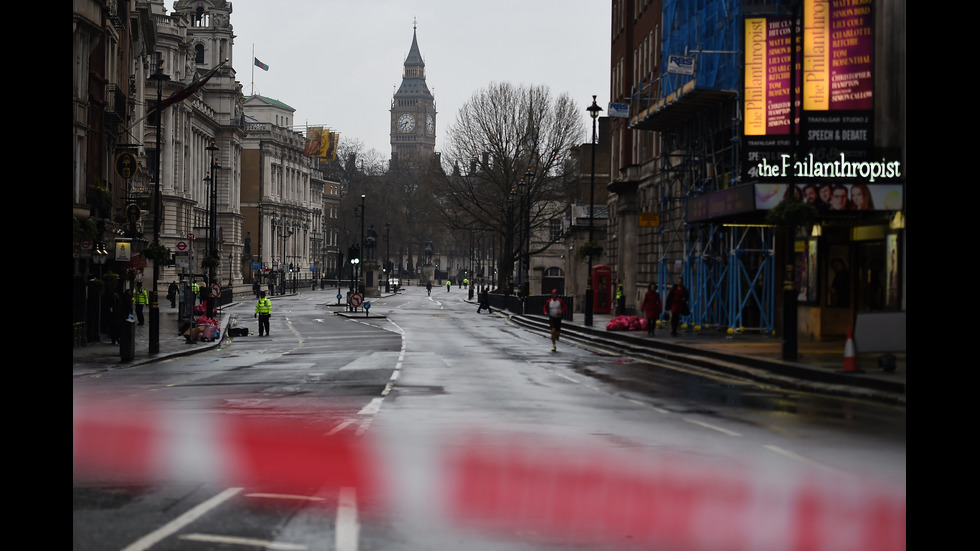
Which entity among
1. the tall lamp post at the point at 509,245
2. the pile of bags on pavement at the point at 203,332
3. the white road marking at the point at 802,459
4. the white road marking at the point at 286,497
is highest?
the tall lamp post at the point at 509,245

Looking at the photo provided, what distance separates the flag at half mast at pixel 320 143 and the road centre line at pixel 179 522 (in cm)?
17481

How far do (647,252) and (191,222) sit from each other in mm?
77143

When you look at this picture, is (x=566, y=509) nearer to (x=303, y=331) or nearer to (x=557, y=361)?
(x=557, y=361)

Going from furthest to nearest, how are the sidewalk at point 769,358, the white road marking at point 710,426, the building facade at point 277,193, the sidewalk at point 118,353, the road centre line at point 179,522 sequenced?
the building facade at point 277,193, the sidewalk at point 118,353, the sidewalk at point 769,358, the white road marking at point 710,426, the road centre line at point 179,522

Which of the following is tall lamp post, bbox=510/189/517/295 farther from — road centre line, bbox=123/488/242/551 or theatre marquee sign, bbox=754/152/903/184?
road centre line, bbox=123/488/242/551

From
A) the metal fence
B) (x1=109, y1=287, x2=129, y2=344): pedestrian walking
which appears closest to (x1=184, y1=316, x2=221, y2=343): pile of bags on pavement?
(x1=109, y1=287, x2=129, y2=344): pedestrian walking

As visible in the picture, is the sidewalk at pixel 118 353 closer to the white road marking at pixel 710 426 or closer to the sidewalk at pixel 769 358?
the sidewalk at pixel 769 358

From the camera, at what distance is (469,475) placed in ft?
35.2

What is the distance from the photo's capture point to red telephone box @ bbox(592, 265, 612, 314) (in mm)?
60812

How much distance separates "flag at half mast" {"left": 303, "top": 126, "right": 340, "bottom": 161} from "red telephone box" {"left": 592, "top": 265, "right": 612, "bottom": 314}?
413 feet

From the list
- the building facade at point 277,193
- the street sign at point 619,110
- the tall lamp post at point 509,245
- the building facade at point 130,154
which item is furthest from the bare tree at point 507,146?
the building facade at point 277,193

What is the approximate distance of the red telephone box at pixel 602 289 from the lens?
60.8 meters

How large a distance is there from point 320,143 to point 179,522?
177 metres
